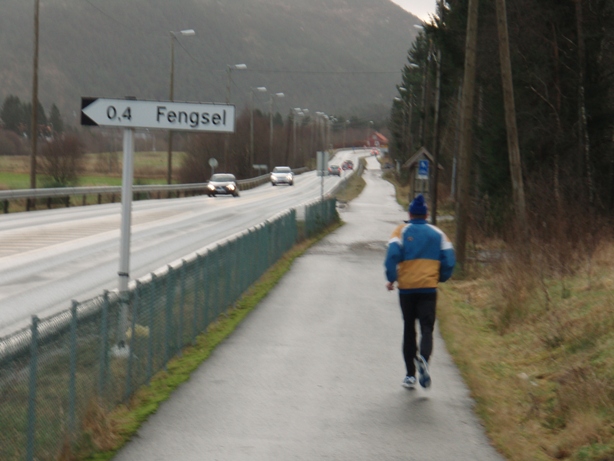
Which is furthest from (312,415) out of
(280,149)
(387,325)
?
(280,149)

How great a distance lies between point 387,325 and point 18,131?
511ft

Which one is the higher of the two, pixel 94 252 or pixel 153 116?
pixel 153 116

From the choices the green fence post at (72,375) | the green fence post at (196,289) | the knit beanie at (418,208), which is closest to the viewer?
the green fence post at (72,375)

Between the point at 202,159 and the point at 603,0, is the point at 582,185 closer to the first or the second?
the point at 603,0

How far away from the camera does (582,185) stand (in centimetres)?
2311

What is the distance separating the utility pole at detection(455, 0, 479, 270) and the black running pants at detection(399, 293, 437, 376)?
495 inches

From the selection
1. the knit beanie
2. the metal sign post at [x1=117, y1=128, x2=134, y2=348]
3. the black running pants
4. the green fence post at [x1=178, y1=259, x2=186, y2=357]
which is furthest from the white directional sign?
the black running pants

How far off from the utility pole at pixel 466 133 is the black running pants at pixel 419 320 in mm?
12566

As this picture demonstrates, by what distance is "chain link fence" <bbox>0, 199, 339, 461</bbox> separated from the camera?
19.9ft

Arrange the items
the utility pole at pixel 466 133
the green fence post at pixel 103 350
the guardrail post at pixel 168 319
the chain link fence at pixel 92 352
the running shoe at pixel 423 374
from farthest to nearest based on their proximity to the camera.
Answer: the utility pole at pixel 466 133, the guardrail post at pixel 168 319, the running shoe at pixel 423 374, the green fence post at pixel 103 350, the chain link fence at pixel 92 352

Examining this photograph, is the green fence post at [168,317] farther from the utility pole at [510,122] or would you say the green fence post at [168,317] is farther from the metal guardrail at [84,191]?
the metal guardrail at [84,191]

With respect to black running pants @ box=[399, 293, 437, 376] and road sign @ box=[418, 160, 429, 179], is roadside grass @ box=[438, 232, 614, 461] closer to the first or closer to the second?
black running pants @ box=[399, 293, 437, 376]

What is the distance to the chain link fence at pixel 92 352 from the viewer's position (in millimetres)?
6078

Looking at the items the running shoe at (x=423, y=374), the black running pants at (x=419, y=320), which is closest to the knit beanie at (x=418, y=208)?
the black running pants at (x=419, y=320)
